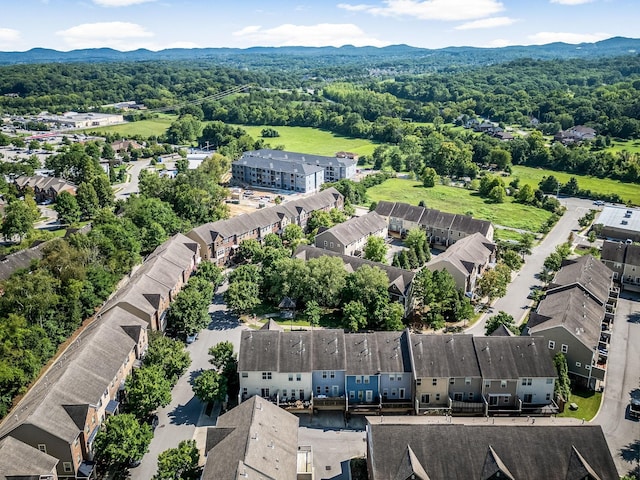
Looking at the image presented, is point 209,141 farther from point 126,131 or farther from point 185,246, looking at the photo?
point 185,246

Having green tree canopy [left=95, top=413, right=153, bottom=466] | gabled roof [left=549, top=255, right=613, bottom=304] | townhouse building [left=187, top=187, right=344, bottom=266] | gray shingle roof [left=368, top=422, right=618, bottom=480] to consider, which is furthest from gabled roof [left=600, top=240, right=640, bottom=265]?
green tree canopy [left=95, top=413, right=153, bottom=466]

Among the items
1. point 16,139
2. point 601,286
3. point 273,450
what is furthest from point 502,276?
point 16,139

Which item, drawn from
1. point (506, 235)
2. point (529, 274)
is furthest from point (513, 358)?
point (506, 235)

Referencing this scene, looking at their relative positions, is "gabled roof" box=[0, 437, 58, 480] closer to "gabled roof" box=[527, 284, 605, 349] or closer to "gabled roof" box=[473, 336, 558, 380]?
"gabled roof" box=[473, 336, 558, 380]

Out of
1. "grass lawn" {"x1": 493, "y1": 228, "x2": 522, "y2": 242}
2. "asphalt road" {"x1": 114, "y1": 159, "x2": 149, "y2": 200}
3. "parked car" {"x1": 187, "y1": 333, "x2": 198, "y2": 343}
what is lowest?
"grass lawn" {"x1": 493, "y1": 228, "x2": 522, "y2": 242}

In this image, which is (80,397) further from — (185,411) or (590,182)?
(590,182)

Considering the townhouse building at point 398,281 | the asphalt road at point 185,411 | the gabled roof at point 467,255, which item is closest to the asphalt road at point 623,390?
the gabled roof at point 467,255
